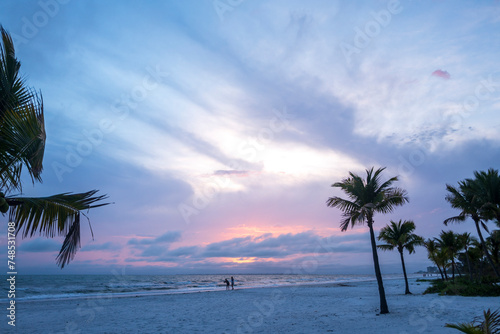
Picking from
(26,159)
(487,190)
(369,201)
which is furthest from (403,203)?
(26,159)

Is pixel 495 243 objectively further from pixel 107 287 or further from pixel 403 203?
pixel 107 287

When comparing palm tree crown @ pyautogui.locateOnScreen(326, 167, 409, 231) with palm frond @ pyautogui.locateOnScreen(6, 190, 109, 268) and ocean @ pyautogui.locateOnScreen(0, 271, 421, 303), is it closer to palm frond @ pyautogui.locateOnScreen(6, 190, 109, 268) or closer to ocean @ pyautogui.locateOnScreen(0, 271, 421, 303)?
palm frond @ pyautogui.locateOnScreen(6, 190, 109, 268)

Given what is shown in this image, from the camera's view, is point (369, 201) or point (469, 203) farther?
point (469, 203)

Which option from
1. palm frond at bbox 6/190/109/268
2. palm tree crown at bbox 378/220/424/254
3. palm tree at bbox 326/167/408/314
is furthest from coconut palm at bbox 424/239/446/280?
palm frond at bbox 6/190/109/268

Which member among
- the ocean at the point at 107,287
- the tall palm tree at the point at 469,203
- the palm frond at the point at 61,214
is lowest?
the ocean at the point at 107,287

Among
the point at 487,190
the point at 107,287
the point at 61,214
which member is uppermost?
the point at 487,190

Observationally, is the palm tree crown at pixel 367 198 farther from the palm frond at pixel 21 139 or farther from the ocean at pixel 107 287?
the ocean at pixel 107 287

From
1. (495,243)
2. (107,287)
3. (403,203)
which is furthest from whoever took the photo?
(107,287)

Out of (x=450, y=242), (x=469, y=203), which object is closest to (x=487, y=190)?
(x=469, y=203)

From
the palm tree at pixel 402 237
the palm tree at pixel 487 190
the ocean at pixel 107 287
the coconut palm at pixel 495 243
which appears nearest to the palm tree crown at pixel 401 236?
the palm tree at pixel 402 237

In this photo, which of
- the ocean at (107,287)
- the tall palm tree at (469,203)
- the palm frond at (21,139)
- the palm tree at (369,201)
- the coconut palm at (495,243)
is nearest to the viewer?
the palm frond at (21,139)

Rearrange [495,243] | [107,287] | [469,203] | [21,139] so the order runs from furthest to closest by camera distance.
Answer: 1. [107,287]
2. [495,243]
3. [469,203]
4. [21,139]

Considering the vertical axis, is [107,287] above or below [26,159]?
below

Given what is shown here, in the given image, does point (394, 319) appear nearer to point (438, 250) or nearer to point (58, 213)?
point (58, 213)
